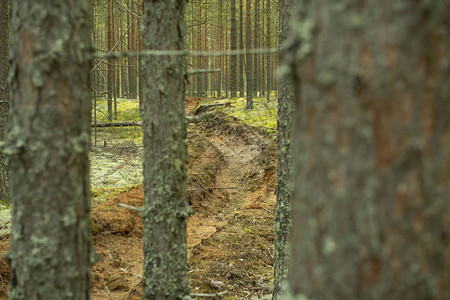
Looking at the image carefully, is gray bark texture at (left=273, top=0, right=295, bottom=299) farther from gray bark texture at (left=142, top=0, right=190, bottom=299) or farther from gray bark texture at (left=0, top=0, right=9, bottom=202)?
gray bark texture at (left=0, top=0, right=9, bottom=202)

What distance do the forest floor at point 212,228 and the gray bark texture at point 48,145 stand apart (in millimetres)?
1989

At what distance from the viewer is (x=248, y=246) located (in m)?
6.29

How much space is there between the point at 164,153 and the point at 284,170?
1.79 metres

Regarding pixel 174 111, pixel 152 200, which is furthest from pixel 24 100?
pixel 152 200

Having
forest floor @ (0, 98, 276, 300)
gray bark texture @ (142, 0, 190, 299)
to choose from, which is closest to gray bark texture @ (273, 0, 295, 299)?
forest floor @ (0, 98, 276, 300)

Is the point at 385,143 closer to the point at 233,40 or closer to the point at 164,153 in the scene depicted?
the point at 164,153

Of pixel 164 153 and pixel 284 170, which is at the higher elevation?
pixel 164 153

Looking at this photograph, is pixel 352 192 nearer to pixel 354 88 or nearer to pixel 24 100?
pixel 354 88

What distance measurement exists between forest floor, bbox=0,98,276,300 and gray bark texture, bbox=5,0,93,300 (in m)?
1.99

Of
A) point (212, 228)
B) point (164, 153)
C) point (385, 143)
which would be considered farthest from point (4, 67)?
point (385, 143)

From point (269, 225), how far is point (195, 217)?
1798 millimetres

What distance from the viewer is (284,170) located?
433cm

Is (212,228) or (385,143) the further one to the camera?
(212,228)

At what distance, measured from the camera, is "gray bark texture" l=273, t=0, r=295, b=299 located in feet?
14.0
